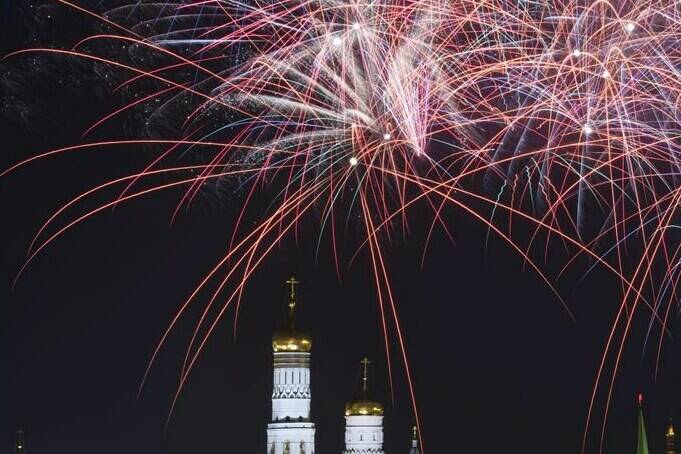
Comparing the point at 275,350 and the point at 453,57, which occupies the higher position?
the point at 275,350

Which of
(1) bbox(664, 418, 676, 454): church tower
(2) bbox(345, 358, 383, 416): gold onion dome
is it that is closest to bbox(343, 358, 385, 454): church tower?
(2) bbox(345, 358, 383, 416): gold onion dome

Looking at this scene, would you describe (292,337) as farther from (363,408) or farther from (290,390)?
(363,408)

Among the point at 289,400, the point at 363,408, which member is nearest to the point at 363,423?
the point at 363,408

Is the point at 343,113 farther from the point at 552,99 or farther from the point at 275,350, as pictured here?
the point at 275,350

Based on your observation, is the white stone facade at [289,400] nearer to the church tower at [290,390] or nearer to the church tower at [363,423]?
the church tower at [290,390]

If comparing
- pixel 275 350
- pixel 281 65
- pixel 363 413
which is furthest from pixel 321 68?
pixel 363 413

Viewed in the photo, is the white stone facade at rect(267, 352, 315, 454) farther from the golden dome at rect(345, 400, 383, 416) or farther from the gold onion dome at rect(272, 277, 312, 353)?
the golden dome at rect(345, 400, 383, 416)

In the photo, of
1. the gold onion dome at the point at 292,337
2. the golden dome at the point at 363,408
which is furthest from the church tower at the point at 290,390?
the golden dome at the point at 363,408
